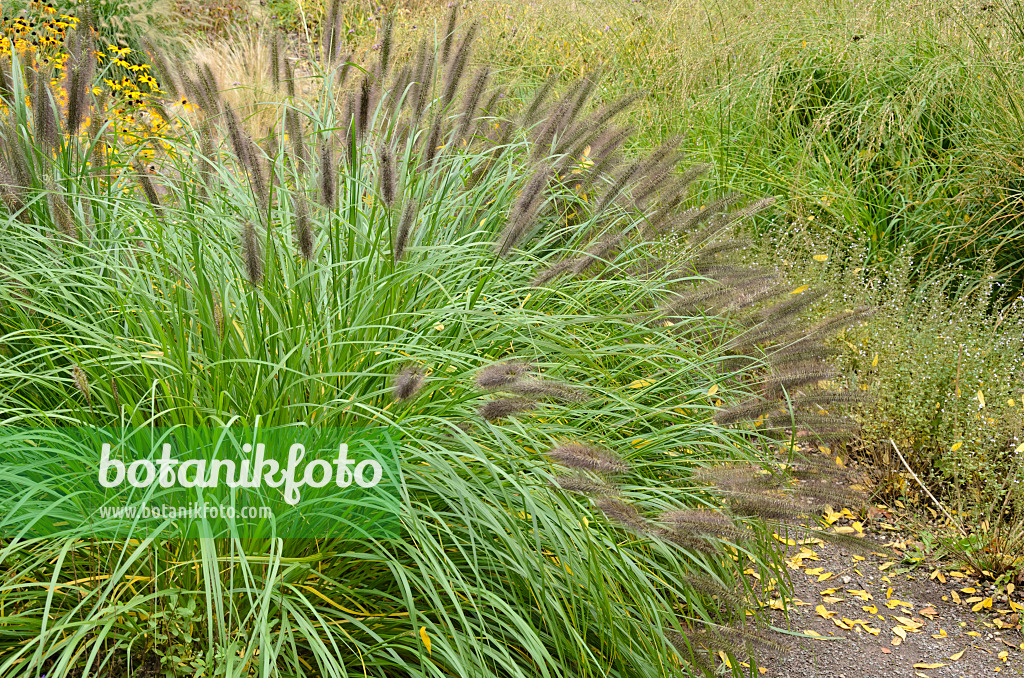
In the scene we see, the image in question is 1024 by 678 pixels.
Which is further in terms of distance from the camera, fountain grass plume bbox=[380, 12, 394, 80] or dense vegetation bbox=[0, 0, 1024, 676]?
fountain grass plume bbox=[380, 12, 394, 80]

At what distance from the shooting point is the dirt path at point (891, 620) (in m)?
2.82

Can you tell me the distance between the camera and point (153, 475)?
1.89 metres

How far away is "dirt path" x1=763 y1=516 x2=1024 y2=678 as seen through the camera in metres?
2.82

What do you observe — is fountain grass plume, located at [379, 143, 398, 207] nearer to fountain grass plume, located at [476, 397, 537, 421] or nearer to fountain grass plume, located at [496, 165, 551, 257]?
fountain grass plume, located at [496, 165, 551, 257]

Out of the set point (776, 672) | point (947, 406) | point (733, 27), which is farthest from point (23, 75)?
point (733, 27)

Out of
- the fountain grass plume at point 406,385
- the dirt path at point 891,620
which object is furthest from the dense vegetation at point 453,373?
the dirt path at point 891,620

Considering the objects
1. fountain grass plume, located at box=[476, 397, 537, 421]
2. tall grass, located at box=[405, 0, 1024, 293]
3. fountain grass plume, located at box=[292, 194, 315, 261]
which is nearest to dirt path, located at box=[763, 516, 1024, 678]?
fountain grass plume, located at box=[476, 397, 537, 421]

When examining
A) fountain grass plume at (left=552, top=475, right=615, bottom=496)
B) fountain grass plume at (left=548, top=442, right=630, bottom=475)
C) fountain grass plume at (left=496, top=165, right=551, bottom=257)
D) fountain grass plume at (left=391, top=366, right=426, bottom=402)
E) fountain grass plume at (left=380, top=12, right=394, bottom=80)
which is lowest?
fountain grass plume at (left=552, top=475, right=615, bottom=496)

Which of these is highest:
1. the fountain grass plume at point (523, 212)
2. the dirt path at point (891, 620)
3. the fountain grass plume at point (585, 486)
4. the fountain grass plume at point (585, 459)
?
the fountain grass plume at point (523, 212)

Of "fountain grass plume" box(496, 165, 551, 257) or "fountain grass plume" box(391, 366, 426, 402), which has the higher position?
"fountain grass plume" box(496, 165, 551, 257)

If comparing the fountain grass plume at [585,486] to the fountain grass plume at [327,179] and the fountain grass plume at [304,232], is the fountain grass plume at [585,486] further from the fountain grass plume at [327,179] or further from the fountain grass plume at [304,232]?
the fountain grass plume at [327,179]

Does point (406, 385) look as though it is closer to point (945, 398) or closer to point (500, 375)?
point (500, 375)

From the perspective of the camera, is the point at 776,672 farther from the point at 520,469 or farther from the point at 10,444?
the point at 10,444

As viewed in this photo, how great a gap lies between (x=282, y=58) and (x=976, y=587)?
306cm
